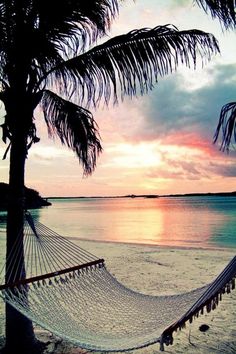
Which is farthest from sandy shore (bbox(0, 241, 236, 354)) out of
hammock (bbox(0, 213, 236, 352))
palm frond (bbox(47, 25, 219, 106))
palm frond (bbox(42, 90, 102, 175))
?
palm frond (bbox(47, 25, 219, 106))

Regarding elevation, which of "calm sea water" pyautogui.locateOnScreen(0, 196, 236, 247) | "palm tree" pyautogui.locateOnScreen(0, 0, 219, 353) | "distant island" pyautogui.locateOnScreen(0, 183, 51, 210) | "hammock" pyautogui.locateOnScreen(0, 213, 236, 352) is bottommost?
"calm sea water" pyautogui.locateOnScreen(0, 196, 236, 247)

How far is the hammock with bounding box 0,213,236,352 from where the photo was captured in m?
2.00

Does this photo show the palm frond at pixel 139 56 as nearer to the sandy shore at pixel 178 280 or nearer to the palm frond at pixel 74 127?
the palm frond at pixel 74 127

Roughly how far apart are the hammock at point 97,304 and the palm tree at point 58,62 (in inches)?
7.7

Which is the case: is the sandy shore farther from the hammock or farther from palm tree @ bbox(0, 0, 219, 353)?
palm tree @ bbox(0, 0, 219, 353)

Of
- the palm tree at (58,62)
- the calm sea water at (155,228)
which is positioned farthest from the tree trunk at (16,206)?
the calm sea water at (155,228)

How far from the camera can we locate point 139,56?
2.59 m

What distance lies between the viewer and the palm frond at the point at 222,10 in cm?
223

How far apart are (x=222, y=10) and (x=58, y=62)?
1253 millimetres

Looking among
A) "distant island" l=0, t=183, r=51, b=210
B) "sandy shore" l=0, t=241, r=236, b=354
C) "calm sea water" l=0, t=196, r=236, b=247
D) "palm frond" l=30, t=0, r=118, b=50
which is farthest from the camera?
"calm sea water" l=0, t=196, r=236, b=247

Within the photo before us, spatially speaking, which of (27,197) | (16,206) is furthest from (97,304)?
(27,197)

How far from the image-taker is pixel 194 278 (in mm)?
6086

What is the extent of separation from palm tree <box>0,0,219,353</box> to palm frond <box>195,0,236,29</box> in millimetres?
242

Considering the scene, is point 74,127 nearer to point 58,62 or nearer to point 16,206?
point 58,62
